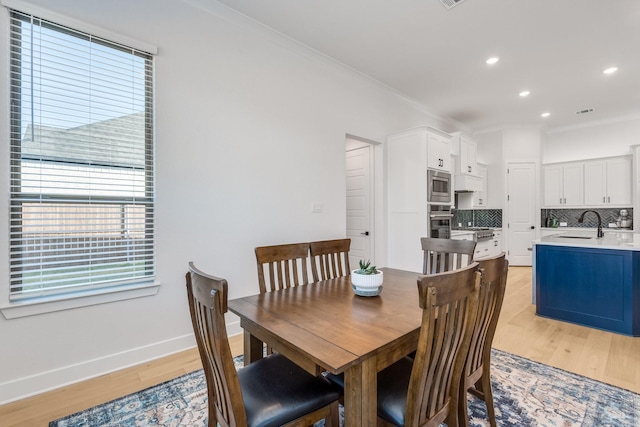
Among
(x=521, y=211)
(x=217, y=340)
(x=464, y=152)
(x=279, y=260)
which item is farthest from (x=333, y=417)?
(x=521, y=211)

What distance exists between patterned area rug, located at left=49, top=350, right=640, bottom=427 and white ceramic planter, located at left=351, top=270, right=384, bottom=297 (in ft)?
3.01

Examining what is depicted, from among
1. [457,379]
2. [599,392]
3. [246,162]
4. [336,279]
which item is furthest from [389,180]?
[457,379]

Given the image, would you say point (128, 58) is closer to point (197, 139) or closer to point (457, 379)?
point (197, 139)

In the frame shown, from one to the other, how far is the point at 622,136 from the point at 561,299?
474cm

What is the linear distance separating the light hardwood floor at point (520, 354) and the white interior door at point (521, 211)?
3165mm

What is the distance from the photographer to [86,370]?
205 cm

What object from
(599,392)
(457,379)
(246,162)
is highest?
(246,162)

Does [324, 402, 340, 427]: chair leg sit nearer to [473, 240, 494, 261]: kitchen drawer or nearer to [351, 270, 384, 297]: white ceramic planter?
[351, 270, 384, 297]: white ceramic planter

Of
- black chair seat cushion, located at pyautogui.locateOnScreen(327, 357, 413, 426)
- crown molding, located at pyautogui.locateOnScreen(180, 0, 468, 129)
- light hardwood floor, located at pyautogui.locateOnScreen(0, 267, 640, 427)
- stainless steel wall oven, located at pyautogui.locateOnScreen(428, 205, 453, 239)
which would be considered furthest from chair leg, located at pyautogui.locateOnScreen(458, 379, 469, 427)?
crown molding, located at pyautogui.locateOnScreen(180, 0, 468, 129)

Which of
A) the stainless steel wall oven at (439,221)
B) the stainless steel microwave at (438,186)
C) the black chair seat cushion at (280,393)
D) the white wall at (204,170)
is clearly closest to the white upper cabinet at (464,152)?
the stainless steel microwave at (438,186)

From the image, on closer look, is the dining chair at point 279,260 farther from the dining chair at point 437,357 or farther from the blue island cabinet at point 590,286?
the blue island cabinet at point 590,286

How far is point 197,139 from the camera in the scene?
8.32 feet

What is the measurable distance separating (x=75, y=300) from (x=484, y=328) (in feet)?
8.37

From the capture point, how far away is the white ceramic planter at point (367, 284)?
164 cm
